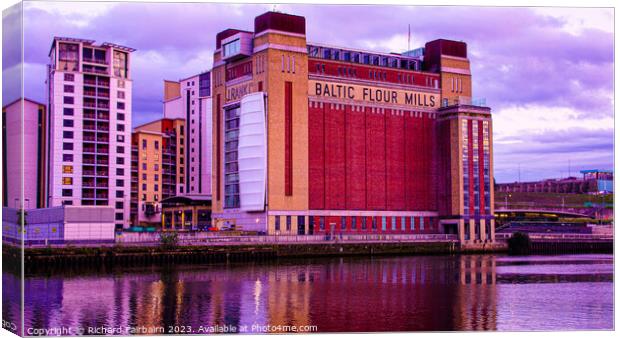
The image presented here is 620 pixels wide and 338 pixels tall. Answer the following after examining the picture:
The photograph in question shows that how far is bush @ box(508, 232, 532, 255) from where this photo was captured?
145 meters

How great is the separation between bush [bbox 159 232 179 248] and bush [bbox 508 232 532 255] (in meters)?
61.4

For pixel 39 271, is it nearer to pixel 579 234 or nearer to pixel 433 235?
pixel 433 235

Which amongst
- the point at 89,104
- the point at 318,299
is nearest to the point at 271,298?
the point at 318,299

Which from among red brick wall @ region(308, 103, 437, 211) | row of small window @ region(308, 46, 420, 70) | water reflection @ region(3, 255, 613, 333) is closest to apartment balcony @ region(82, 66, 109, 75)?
row of small window @ region(308, 46, 420, 70)

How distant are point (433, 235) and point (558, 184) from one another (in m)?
51.4

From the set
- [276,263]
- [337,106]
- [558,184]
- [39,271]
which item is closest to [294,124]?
[337,106]

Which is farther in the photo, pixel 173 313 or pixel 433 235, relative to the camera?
pixel 433 235

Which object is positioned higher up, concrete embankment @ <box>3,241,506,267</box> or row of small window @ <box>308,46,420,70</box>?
row of small window @ <box>308,46,420,70</box>

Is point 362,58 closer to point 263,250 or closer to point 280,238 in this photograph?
point 280,238

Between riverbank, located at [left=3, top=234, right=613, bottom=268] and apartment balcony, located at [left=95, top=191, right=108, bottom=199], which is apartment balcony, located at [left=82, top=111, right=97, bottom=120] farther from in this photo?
riverbank, located at [left=3, top=234, right=613, bottom=268]

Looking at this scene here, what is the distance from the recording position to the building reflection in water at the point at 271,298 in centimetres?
5231

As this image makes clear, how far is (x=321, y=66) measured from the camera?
13788cm

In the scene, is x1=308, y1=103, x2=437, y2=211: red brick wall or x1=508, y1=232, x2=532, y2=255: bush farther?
x1=508, y1=232, x2=532, y2=255: bush

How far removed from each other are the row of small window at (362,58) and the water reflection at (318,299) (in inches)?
2044
